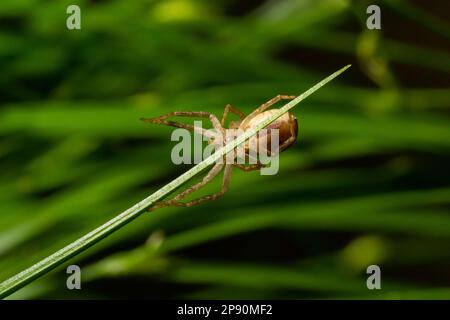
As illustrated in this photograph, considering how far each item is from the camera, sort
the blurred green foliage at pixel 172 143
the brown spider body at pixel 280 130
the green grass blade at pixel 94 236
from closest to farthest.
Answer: the green grass blade at pixel 94 236
the brown spider body at pixel 280 130
the blurred green foliage at pixel 172 143

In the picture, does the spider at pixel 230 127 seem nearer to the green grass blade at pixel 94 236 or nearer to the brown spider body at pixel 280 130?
the brown spider body at pixel 280 130

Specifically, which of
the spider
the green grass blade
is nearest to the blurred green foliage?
the spider

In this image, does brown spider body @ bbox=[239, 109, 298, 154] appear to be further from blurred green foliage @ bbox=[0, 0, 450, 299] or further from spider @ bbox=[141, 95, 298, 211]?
blurred green foliage @ bbox=[0, 0, 450, 299]

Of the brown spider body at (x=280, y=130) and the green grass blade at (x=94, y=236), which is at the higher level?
the brown spider body at (x=280, y=130)

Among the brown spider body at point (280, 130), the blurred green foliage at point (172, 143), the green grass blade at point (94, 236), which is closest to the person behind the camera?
the green grass blade at point (94, 236)

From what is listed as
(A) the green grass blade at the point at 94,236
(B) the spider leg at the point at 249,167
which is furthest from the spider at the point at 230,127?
(A) the green grass blade at the point at 94,236

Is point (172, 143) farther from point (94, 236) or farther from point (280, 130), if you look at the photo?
point (94, 236)

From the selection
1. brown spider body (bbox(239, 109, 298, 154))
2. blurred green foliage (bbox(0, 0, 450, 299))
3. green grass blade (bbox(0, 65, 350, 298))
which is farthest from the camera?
blurred green foliage (bbox(0, 0, 450, 299))
